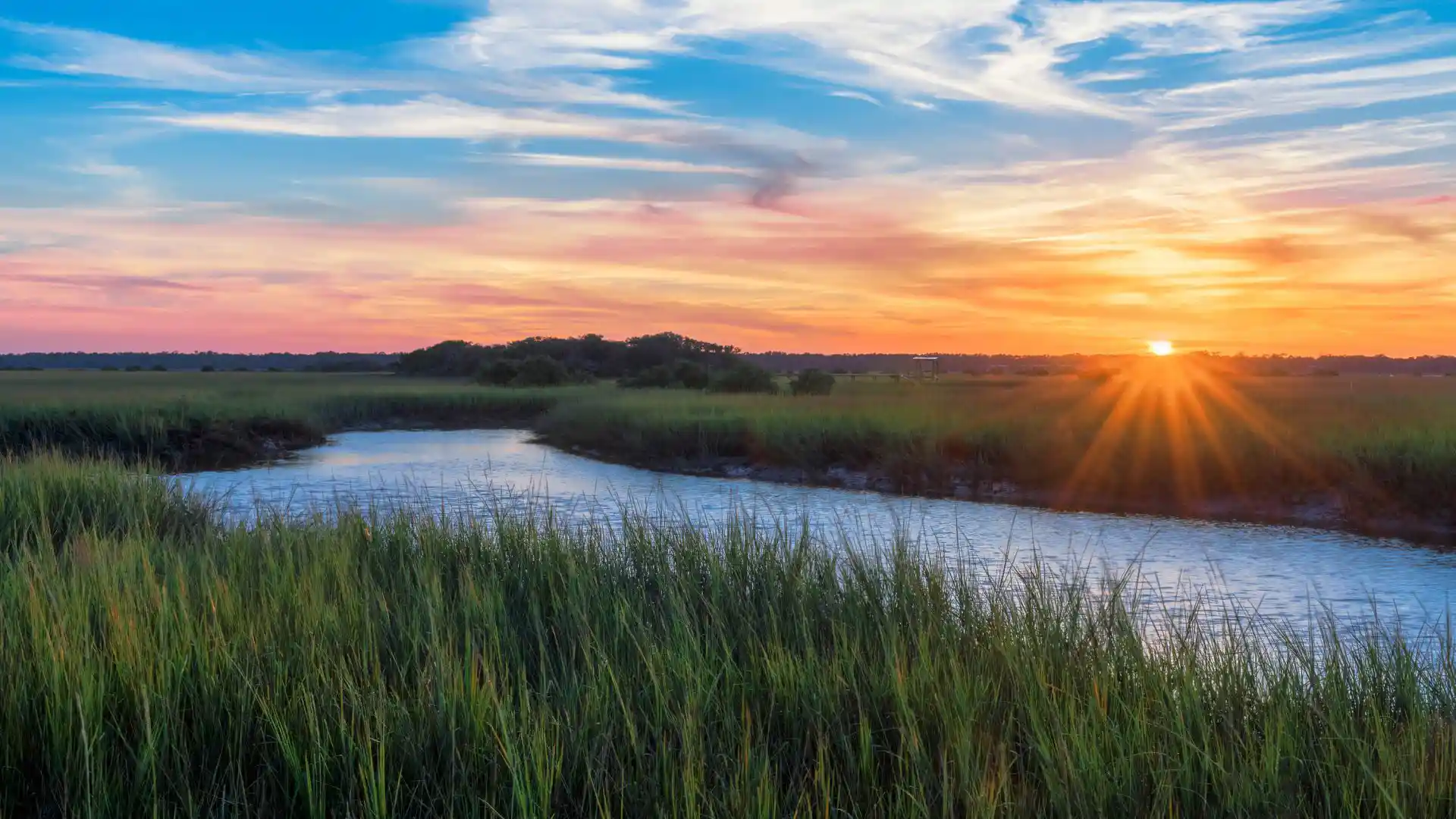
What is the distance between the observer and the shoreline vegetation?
15.5 m

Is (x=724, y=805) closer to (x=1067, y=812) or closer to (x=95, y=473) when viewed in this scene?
(x=1067, y=812)

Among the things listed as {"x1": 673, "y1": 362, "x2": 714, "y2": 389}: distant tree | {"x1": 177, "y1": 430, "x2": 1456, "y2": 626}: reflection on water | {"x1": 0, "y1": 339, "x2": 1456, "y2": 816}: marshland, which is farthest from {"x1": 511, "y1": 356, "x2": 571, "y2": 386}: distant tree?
{"x1": 0, "y1": 339, "x2": 1456, "y2": 816}: marshland

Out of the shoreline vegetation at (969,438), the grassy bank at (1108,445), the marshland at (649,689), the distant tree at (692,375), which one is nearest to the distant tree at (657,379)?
the distant tree at (692,375)

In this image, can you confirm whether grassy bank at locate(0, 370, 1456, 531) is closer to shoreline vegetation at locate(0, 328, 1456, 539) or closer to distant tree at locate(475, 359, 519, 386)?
shoreline vegetation at locate(0, 328, 1456, 539)

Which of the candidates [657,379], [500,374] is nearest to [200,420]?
[657,379]

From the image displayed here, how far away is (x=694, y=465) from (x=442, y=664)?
18.5 m

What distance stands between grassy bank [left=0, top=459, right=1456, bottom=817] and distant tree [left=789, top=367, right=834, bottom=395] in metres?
34.6

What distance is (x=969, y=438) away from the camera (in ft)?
65.2

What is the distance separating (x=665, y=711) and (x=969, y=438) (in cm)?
1628

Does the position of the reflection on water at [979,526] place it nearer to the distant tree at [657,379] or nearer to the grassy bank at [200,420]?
the grassy bank at [200,420]

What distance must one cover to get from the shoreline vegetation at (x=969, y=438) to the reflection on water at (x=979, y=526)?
1.27 m

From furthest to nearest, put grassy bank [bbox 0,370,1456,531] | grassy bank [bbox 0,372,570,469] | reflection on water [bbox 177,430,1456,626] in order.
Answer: grassy bank [bbox 0,372,570,469], grassy bank [bbox 0,370,1456,531], reflection on water [bbox 177,430,1456,626]

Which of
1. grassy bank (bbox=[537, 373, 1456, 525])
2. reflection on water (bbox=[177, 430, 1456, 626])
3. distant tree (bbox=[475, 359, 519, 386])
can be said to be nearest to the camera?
reflection on water (bbox=[177, 430, 1456, 626])

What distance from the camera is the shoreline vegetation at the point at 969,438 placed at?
15500 millimetres
